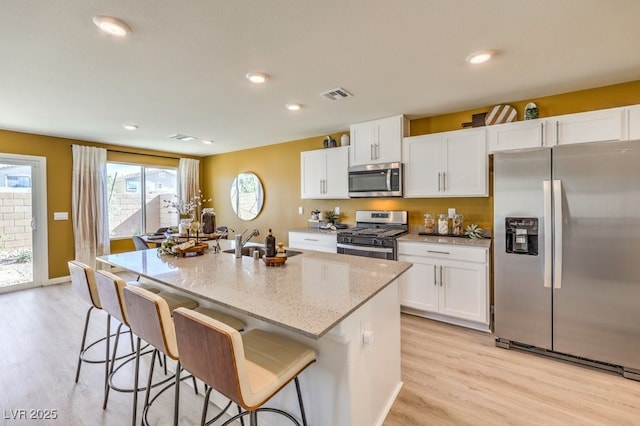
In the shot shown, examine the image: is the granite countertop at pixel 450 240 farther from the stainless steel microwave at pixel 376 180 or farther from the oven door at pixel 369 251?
the stainless steel microwave at pixel 376 180

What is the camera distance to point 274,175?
536 centimetres

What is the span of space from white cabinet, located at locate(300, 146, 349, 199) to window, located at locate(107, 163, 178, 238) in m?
3.02

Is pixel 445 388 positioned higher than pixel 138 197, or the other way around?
pixel 138 197

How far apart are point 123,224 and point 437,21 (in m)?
6.07

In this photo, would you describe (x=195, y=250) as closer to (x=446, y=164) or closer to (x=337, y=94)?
(x=337, y=94)

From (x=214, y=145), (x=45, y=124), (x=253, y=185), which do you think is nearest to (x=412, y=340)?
(x=253, y=185)

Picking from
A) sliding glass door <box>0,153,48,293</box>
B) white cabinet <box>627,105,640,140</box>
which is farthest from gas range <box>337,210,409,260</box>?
sliding glass door <box>0,153,48,293</box>

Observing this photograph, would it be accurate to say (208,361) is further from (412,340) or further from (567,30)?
(567,30)

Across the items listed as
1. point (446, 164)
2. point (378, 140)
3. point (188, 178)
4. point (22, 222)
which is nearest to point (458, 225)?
point (446, 164)

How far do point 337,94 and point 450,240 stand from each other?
1.99 meters

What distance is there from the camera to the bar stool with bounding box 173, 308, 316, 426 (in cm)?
104

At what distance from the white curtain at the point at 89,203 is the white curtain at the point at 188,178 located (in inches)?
55.3

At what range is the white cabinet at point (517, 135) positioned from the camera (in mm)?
2750

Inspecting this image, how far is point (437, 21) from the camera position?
1.73m
